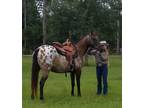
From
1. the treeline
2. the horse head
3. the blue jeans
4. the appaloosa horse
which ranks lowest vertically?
the blue jeans

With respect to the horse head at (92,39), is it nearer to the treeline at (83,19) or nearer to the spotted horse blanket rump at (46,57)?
the spotted horse blanket rump at (46,57)

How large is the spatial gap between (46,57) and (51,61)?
0.19 meters

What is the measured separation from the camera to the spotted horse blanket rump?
31.9 feet

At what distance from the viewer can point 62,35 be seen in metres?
29.2

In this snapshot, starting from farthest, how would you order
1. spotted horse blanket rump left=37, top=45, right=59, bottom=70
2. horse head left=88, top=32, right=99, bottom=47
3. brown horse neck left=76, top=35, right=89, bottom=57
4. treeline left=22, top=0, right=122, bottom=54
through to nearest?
treeline left=22, top=0, right=122, bottom=54 → brown horse neck left=76, top=35, right=89, bottom=57 → horse head left=88, top=32, right=99, bottom=47 → spotted horse blanket rump left=37, top=45, right=59, bottom=70

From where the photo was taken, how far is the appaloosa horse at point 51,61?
32.0 feet

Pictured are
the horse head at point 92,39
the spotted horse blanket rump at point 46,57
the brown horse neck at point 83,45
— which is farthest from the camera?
the brown horse neck at point 83,45

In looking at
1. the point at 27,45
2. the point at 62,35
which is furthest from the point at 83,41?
the point at 27,45

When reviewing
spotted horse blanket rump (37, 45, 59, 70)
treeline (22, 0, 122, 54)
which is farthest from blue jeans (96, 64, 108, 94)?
treeline (22, 0, 122, 54)

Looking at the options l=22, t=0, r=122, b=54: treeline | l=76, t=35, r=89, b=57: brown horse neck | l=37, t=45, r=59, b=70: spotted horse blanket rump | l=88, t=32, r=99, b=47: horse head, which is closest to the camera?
l=37, t=45, r=59, b=70: spotted horse blanket rump

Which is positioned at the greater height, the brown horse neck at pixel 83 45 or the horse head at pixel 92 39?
the horse head at pixel 92 39

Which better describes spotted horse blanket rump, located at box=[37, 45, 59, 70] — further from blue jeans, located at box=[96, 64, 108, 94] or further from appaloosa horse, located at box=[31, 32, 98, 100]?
blue jeans, located at box=[96, 64, 108, 94]

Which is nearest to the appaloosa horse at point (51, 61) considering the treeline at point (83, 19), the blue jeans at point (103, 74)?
the blue jeans at point (103, 74)
